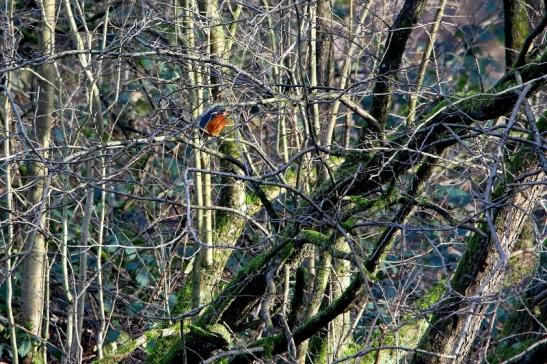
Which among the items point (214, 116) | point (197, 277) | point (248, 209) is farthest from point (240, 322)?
point (214, 116)

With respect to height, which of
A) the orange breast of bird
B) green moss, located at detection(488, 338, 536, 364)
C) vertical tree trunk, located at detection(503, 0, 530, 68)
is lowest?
green moss, located at detection(488, 338, 536, 364)

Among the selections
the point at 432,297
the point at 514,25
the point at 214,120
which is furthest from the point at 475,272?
the point at 214,120

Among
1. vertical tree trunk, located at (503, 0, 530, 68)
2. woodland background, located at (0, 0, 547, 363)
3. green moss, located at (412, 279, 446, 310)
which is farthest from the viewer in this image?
green moss, located at (412, 279, 446, 310)

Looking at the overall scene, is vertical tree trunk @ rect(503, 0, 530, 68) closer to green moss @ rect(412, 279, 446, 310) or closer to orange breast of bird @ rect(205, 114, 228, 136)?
green moss @ rect(412, 279, 446, 310)

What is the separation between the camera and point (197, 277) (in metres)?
5.87

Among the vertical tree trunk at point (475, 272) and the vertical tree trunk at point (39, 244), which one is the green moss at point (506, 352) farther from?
the vertical tree trunk at point (39, 244)

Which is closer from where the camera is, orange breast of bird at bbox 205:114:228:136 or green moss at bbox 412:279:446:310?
green moss at bbox 412:279:446:310

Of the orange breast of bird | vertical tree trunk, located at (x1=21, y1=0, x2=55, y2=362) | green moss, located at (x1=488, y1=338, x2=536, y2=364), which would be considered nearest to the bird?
Result: the orange breast of bird

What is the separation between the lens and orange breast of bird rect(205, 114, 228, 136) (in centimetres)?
550

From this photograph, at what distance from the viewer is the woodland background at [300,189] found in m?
3.86

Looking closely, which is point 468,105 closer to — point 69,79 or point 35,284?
point 35,284

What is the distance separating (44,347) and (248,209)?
81.0 inches

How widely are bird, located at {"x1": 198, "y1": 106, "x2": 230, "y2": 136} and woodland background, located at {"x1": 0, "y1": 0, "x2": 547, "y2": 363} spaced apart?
9 cm

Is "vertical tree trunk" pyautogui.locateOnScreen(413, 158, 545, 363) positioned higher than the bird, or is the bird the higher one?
the bird
